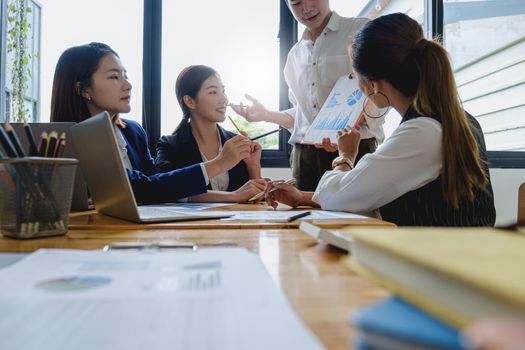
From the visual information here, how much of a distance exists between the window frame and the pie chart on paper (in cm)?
247

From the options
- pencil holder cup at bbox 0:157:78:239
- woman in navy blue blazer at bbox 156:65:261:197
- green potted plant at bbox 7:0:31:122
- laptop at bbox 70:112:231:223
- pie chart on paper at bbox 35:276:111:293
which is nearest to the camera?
pie chart on paper at bbox 35:276:111:293

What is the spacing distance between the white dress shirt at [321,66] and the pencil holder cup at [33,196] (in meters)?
1.54

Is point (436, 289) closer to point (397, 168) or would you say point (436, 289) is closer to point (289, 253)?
point (289, 253)

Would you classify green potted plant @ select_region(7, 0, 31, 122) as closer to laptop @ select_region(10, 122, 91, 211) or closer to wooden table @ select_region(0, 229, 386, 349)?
laptop @ select_region(10, 122, 91, 211)

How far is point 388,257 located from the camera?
0.23 metres

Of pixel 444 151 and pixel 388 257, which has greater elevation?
pixel 444 151

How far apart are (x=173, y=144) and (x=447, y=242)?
6.16 ft

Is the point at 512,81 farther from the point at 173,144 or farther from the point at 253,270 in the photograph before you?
the point at 253,270

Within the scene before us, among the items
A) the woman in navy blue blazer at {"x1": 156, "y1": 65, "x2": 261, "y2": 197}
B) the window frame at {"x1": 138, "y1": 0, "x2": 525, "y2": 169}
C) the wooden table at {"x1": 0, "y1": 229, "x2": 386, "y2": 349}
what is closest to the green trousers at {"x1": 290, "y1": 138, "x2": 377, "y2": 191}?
the woman in navy blue blazer at {"x1": 156, "y1": 65, "x2": 261, "y2": 197}

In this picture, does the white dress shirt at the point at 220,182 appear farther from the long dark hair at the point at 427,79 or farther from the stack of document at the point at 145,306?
the stack of document at the point at 145,306

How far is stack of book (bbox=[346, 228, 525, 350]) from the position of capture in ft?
0.57

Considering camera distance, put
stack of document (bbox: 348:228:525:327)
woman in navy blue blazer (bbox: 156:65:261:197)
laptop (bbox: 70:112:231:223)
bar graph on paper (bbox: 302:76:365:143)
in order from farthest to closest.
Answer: woman in navy blue blazer (bbox: 156:65:261:197), bar graph on paper (bbox: 302:76:365:143), laptop (bbox: 70:112:231:223), stack of document (bbox: 348:228:525:327)

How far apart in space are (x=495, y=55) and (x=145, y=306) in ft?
11.3

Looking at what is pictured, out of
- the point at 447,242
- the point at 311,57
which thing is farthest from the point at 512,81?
the point at 447,242
